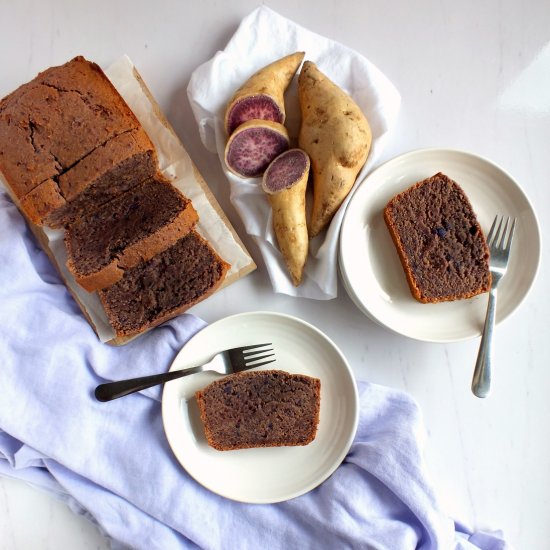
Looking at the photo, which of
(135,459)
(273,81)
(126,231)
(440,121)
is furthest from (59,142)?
(440,121)

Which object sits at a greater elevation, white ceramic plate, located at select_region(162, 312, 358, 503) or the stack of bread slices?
the stack of bread slices

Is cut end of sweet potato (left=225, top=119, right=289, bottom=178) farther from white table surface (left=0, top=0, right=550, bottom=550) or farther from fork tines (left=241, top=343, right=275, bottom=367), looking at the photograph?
fork tines (left=241, top=343, right=275, bottom=367)

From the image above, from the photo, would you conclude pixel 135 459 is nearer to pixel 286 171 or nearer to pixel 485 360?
pixel 286 171

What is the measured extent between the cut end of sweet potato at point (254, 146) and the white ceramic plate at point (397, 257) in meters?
0.33

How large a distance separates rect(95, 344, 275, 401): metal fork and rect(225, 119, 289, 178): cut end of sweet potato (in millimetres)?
631

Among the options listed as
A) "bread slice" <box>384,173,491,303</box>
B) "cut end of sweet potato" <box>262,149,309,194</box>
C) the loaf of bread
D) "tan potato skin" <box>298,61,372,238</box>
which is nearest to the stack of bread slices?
the loaf of bread

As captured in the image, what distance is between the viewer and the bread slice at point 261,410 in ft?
6.57

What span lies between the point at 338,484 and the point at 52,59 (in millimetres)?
1903

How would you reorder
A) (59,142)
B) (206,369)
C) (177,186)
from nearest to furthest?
(59,142)
(206,369)
(177,186)

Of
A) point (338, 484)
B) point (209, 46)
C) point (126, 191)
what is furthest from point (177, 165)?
point (338, 484)

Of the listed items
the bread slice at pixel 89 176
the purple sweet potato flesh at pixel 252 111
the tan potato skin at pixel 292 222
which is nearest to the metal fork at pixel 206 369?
the tan potato skin at pixel 292 222

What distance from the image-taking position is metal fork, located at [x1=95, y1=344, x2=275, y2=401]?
77.5 inches

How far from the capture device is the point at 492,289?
6.53 feet

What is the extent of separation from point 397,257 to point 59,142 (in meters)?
1.23
